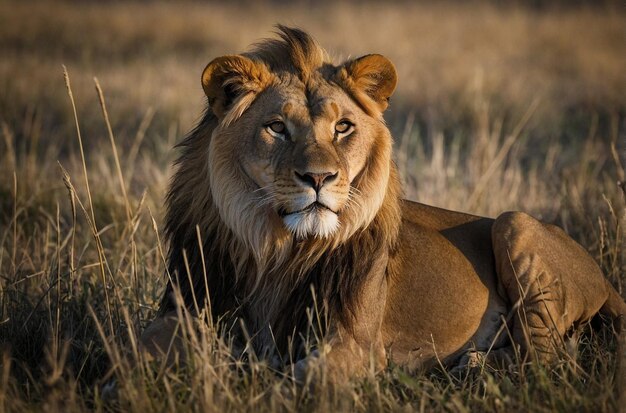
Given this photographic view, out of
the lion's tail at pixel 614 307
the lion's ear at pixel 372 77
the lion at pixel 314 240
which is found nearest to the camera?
the lion at pixel 314 240

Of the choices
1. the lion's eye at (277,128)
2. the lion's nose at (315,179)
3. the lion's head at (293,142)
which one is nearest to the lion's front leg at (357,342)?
the lion's head at (293,142)

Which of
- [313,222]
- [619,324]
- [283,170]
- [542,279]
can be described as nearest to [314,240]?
[313,222]

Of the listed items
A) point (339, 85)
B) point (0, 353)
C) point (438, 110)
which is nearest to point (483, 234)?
point (339, 85)

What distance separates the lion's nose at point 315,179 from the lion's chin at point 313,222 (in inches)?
4.2

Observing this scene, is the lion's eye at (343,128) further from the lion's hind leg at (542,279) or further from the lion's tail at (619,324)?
the lion's tail at (619,324)

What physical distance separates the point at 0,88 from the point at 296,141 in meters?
6.97

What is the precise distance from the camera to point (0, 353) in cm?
404

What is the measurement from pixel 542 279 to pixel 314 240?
1266 millimetres

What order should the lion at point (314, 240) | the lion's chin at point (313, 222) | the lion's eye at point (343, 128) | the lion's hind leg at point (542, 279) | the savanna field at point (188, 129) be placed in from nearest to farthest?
the savanna field at point (188, 129) < the lion's chin at point (313, 222) < the lion at point (314, 240) < the lion's eye at point (343, 128) < the lion's hind leg at point (542, 279)

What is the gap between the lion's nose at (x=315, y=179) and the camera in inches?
141

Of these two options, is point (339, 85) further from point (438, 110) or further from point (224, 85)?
point (438, 110)

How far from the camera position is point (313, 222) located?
12.0ft

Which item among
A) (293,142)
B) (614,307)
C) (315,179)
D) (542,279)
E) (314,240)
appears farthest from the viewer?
(614,307)

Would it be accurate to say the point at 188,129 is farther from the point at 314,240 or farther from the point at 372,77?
the point at 314,240
